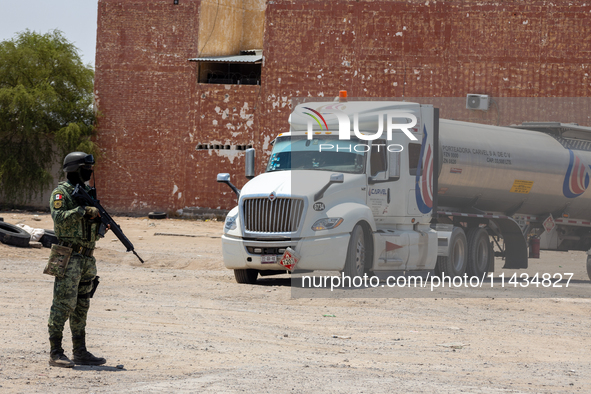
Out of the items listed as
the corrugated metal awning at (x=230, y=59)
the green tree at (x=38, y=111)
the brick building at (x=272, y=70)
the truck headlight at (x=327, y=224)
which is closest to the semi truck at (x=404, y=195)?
the truck headlight at (x=327, y=224)

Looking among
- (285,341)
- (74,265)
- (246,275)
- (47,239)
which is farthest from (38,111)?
(74,265)

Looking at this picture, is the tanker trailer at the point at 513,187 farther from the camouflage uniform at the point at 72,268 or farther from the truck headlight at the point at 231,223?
the camouflage uniform at the point at 72,268

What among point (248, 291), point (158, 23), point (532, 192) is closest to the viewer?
point (248, 291)

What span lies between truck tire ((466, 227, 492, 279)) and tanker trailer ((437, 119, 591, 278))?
2cm

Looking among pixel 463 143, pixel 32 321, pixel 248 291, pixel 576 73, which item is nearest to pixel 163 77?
pixel 576 73

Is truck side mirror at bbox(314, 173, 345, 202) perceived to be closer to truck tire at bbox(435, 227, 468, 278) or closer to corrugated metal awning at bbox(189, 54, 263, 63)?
truck tire at bbox(435, 227, 468, 278)

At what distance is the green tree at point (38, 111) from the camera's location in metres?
34.0

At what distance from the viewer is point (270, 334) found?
9.77 meters

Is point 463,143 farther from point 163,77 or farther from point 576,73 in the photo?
point 163,77

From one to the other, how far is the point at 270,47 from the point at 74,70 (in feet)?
29.9

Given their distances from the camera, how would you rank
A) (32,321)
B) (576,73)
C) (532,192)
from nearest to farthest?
(32,321)
(532,192)
(576,73)

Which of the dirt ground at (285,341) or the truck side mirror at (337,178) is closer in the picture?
the dirt ground at (285,341)

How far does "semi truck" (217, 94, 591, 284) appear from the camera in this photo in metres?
14.0

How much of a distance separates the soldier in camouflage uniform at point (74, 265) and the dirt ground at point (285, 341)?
0.21 metres
